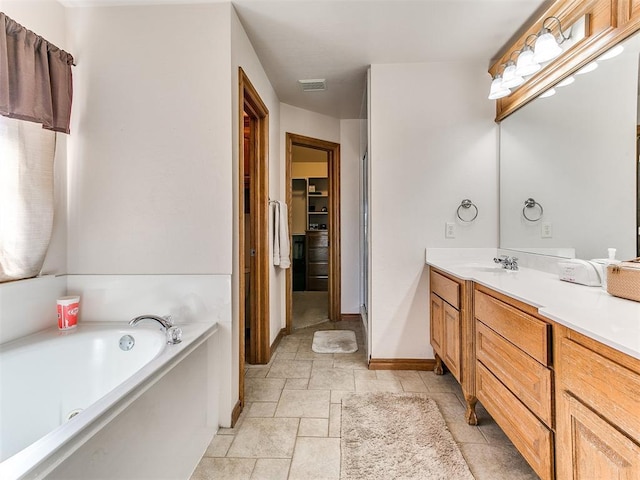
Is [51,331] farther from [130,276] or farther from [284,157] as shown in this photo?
[284,157]

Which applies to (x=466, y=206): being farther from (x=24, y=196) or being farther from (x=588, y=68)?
(x=24, y=196)

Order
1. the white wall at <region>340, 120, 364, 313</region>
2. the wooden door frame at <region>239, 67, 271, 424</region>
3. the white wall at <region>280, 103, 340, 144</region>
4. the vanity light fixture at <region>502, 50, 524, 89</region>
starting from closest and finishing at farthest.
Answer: the vanity light fixture at <region>502, 50, 524, 89</region> < the wooden door frame at <region>239, 67, 271, 424</region> < the white wall at <region>280, 103, 340, 144</region> < the white wall at <region>340, 120, 364, 313</region>

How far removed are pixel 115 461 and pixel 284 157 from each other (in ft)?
8.87

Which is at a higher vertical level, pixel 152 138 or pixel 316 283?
pixel 152 138

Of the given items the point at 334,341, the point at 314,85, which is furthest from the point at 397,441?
the point at 314,85

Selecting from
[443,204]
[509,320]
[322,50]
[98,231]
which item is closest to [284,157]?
[322,50]

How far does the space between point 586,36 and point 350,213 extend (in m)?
2.49

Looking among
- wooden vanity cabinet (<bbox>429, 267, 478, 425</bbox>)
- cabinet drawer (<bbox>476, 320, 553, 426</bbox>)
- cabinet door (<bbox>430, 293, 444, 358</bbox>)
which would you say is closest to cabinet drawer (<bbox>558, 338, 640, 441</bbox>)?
cabinet drawer (<bbox>476, 320, 553, 426</bbox>)

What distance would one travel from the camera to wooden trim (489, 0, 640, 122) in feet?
4.37

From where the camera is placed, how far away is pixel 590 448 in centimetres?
88

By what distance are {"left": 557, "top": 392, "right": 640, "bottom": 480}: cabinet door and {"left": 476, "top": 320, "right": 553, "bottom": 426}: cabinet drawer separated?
0.08 metres

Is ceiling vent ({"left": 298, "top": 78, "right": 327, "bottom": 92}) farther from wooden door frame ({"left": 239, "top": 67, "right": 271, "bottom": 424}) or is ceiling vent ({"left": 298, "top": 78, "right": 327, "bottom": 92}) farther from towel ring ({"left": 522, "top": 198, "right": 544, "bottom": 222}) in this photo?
towel ring ({"left": 522, "top": 198, "right": 544, "bottom": 222})

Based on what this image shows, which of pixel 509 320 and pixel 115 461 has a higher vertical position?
pixel 509 320

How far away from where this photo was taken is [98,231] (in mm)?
1752
